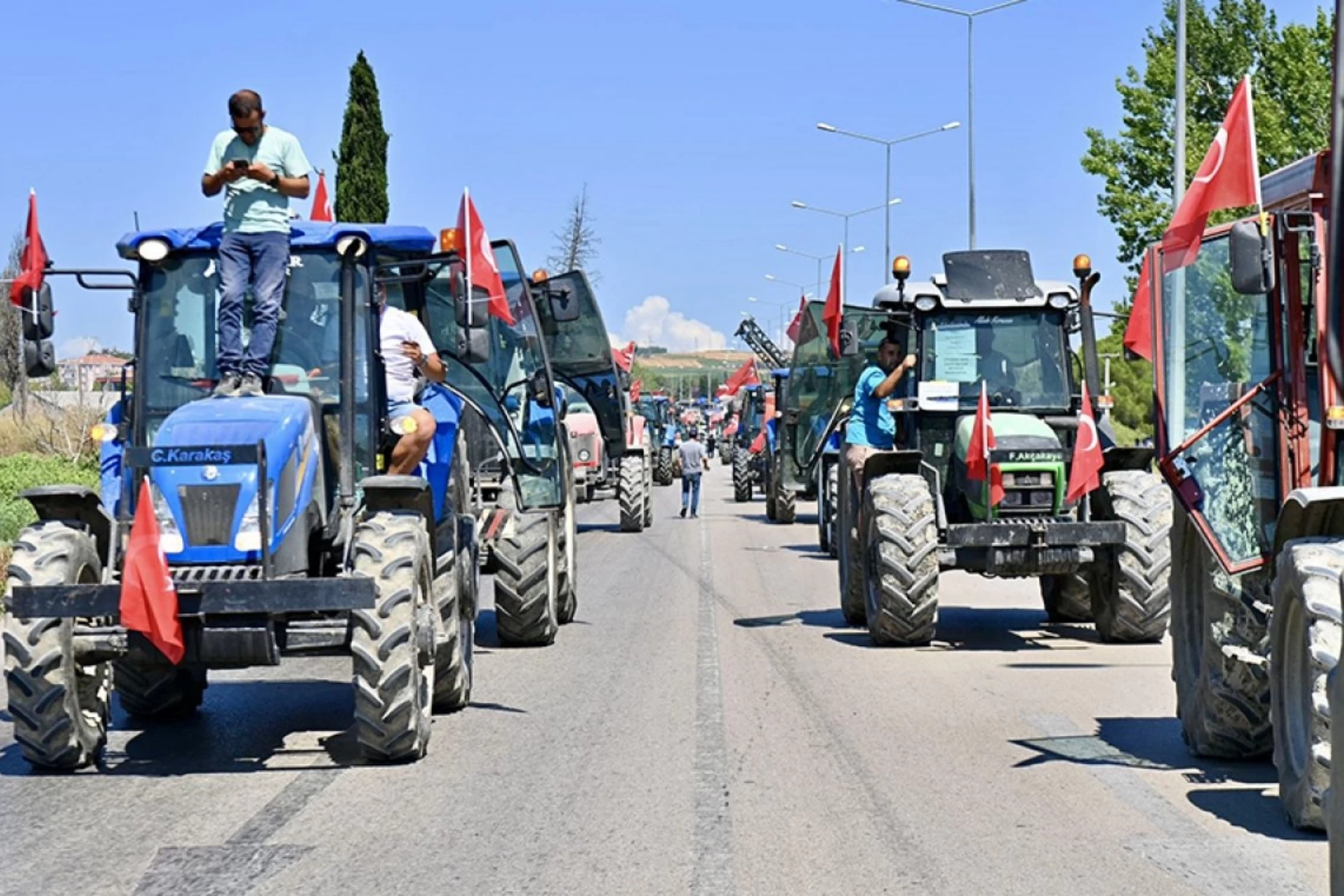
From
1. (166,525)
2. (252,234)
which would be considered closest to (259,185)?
(252,234)

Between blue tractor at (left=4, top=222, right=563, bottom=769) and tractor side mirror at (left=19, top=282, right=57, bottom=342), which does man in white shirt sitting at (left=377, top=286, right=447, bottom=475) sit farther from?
tractor side mirror at (left=19, top=282, right=57, bottom=342)

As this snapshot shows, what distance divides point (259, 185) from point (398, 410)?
156cm

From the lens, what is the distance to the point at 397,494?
959 centimetres

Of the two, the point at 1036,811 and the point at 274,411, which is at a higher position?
the point at 274,411

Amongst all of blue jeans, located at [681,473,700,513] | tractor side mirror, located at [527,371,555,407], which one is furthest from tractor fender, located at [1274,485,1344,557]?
blue jeans, located at [681,473,700,513]

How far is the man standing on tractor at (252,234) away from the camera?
9.80 meters

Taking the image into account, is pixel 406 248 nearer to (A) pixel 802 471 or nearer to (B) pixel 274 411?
(B) pixel 274 411

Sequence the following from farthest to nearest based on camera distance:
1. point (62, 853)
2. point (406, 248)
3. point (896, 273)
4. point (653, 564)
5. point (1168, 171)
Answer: point (1168, 171), point (653, 564), point (896, 273), point (406, 248), point (62, 853)

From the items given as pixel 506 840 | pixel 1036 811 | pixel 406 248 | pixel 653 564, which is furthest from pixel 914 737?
pixel 653 564

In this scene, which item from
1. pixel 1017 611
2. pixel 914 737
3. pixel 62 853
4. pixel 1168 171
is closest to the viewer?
pixel 62 853

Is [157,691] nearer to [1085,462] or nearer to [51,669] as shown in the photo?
[51,669]

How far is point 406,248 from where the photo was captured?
10.8m

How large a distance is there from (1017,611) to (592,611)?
3.57m

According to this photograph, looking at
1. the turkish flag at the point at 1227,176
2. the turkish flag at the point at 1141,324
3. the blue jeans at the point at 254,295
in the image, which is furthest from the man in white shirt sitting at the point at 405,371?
the turkish flag at the point at 1227,176
